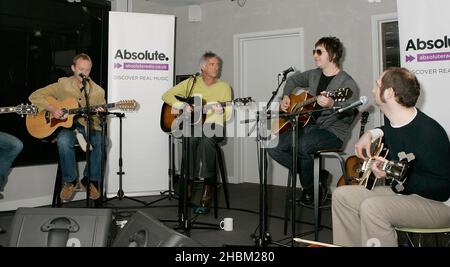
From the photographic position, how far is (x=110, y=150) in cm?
466

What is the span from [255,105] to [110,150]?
84.7 inches

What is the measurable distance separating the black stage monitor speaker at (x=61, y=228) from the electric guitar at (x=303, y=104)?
142 cm

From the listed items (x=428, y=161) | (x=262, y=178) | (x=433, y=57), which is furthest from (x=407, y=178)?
(x=433, y=57)

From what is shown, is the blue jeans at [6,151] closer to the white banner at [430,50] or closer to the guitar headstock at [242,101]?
the guitar headstock at [242,101]

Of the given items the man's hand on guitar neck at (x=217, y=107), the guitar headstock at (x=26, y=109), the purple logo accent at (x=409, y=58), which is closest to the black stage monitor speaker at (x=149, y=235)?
the man's hand on guitar neck at (x=217, y=107)

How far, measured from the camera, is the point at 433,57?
3.16 meters

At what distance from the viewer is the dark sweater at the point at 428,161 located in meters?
1.97

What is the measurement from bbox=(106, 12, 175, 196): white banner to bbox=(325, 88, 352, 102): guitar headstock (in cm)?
249

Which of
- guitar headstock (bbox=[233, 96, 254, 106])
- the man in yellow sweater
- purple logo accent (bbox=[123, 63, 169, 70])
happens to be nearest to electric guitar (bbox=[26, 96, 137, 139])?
the man in yellow sweater

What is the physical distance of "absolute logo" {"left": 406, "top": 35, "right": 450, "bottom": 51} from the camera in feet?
10.2
